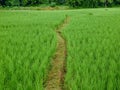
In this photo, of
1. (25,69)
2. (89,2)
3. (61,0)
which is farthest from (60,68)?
(61,0)

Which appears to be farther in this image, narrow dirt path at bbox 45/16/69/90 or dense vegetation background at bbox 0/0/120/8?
dense vegetation background at bbox 0/0/120/8

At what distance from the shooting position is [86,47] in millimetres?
8078

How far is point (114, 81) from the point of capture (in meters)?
4.37

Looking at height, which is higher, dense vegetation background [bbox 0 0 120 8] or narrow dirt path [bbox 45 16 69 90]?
narrow dirt path [bbox 45 16 69 90]

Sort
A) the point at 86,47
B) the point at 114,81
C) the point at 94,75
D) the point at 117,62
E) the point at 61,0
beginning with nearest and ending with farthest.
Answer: the point at 114,81 < the point at 94,75 < the point at 117,62 < the point at 86,47 < the point at 61,0

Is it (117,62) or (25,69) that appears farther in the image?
(117,62)

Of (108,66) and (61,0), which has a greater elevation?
(108,66)

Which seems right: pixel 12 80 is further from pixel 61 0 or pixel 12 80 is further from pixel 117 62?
pixel 61 0

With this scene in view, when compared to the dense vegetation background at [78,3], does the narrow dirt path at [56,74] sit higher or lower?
higher

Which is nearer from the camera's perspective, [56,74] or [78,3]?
[56,74]

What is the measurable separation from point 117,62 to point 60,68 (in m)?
1.34

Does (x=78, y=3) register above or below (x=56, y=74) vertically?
below

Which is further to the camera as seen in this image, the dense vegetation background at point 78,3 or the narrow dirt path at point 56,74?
the dense vegetation background at point 78,3

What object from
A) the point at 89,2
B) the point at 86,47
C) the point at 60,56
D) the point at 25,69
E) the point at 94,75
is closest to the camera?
the point at 94,75
